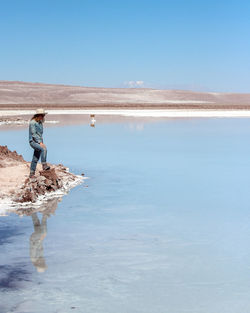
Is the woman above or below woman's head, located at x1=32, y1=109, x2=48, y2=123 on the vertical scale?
below

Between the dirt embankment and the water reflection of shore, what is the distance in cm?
35

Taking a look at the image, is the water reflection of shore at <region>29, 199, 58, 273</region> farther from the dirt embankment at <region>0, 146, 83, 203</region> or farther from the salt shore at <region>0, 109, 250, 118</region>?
the salt shore at <region>0, 109, 250, 118</region>

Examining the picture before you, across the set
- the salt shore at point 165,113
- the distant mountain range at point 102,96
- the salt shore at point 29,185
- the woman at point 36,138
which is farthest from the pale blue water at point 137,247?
the distant mountain range at point 102,96

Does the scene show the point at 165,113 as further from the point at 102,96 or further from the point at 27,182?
the point at 102,96

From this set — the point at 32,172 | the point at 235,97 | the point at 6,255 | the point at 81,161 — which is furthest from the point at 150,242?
the point at 235,97

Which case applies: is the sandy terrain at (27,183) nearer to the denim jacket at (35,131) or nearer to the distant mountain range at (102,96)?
the denim jacket at (35,131)

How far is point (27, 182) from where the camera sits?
8383mm

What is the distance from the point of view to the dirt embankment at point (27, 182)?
8.02 m

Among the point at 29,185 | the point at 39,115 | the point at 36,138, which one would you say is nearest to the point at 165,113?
the point at 36,138

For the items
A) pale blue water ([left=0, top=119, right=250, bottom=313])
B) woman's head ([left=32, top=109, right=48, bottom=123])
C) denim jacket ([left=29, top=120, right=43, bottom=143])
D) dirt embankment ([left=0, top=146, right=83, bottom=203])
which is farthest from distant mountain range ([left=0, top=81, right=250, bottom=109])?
pale blue water ([left=0, top=119, right=250, bottom=313])

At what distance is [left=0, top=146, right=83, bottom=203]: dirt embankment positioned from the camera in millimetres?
8016

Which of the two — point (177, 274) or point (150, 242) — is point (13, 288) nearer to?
point (177, 274)

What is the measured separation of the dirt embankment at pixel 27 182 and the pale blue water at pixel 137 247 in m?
0.36

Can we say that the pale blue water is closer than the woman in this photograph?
Yes
